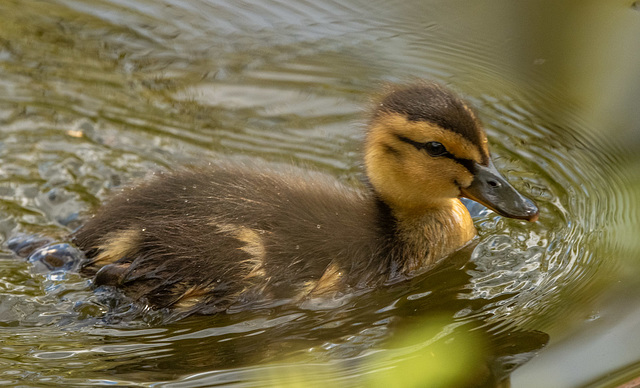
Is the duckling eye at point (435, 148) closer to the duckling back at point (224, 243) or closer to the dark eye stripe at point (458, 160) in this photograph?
the dark eye stripe at point (458, 160)

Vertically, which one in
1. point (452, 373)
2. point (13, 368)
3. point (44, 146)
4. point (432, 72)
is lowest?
point (13, 368)

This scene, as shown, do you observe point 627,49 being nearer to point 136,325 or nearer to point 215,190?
point 215,190

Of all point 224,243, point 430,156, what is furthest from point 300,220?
point 430,156

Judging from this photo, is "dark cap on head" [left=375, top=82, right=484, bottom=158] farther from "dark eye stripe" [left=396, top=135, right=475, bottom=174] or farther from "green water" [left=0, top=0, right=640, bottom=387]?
"green water" [left=0, top=0, right=640, bottom=387]

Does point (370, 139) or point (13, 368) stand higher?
point (370, 139)

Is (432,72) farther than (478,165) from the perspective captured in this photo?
Yes

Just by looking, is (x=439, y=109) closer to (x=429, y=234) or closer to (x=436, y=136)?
(x=436, y=136)

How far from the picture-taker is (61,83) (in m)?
4.66

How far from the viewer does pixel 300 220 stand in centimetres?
328

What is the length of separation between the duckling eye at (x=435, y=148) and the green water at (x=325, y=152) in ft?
1.20

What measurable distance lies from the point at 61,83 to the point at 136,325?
1922mm

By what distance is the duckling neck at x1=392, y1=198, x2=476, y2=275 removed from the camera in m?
3.48

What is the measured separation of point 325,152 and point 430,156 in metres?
0.97

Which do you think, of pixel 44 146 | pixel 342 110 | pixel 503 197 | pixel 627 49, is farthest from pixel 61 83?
pixel 627 49
